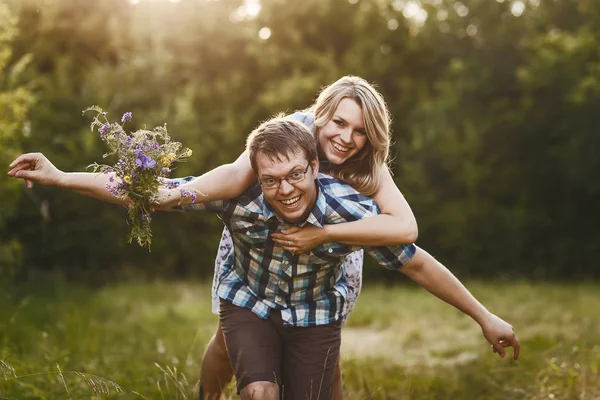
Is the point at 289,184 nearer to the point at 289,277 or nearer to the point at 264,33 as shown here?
the point at 289,277

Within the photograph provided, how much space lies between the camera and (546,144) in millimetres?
18547

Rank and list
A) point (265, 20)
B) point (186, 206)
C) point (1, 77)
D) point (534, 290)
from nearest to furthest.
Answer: point (186, 206), point (1, 77), point (534, 290), point (265, 20)

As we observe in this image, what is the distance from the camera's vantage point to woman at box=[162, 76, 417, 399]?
3492 mm

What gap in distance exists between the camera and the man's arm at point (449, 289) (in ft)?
12.3

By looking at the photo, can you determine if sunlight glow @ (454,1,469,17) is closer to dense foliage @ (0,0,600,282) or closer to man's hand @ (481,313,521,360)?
dense foliage @ (0,0,600,282)

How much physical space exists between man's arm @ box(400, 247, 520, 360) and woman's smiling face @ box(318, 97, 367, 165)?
732 mm

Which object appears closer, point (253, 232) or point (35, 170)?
point (35, 170)

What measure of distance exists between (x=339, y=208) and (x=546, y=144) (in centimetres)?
1615

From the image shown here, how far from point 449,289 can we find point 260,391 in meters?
1.11

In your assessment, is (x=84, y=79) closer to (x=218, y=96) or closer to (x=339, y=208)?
(x=218, y=96)

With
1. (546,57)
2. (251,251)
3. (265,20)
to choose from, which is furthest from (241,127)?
(251,251)

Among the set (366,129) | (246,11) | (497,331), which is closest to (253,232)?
(366,129)

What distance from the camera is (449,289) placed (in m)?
3.78

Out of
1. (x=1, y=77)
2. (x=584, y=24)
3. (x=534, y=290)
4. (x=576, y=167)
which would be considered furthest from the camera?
(x=584, y=24)
